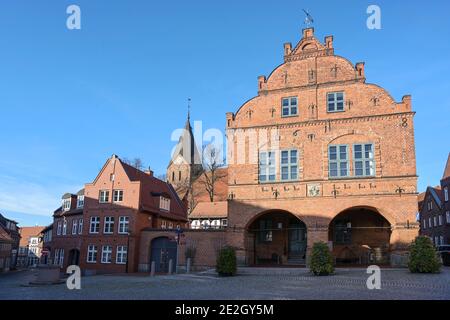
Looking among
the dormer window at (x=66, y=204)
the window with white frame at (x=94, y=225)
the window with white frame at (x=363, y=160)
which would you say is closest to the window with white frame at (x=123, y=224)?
the window with white frame at (x=94, y=225)

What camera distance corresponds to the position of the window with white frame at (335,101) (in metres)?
25.9

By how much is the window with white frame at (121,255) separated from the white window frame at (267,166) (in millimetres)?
14159

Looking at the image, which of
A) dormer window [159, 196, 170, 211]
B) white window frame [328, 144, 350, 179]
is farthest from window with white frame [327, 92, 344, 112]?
dormer window [159, 196, 170, 211]

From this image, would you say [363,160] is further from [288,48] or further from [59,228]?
[59,228]

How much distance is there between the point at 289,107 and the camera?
27.0 meters

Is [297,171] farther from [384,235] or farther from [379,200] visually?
[384,235]

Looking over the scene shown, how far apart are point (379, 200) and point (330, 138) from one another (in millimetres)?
4606

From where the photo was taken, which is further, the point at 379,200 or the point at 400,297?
the point at 379,200

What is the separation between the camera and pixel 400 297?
41.5 ft

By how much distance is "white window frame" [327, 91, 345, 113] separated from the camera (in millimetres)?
25844

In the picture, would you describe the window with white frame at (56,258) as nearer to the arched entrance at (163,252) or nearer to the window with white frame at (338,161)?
the arched entrance at (163,252)

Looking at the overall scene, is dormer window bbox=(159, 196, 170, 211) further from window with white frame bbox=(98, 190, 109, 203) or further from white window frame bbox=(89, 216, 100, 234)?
white window frame bbox=(89, 216, 100, 234)

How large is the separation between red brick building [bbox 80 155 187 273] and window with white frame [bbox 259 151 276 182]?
12761mm
